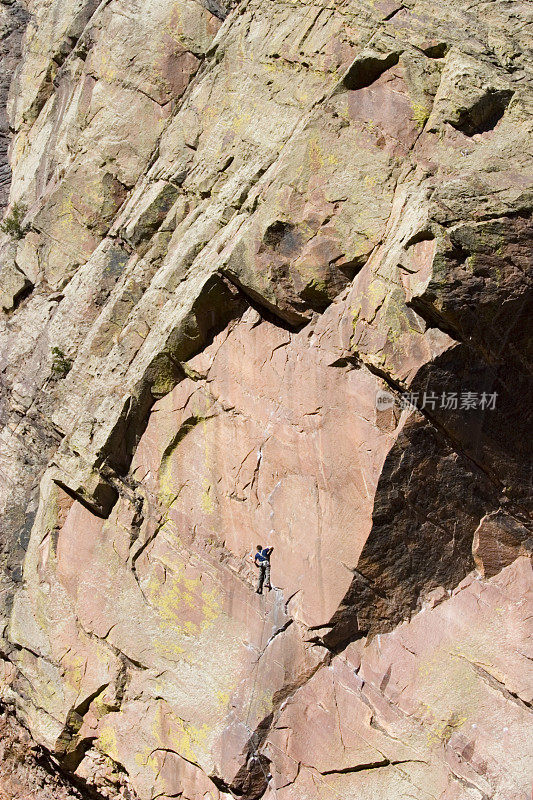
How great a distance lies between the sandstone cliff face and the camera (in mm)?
12297

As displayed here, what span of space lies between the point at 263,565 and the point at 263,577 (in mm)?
238

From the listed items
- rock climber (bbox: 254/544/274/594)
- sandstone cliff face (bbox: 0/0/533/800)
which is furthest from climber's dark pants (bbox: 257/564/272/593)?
sandstone cliff face (bbox: 0/0/533/800)

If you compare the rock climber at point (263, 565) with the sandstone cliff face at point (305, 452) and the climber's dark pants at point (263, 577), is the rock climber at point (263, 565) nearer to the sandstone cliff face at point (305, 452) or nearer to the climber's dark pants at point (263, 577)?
the climber's dark pants at point (263, 577)

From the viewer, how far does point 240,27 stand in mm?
16531

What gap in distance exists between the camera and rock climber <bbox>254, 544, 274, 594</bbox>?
535 inches

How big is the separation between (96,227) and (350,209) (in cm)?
801

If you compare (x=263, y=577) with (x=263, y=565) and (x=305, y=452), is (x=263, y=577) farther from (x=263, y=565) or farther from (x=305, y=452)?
(x=305, y=452)

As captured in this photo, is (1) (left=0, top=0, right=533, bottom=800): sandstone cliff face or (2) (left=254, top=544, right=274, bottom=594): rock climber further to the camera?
(2) (left=254, top=544, right=274, bottom=594): rock climber

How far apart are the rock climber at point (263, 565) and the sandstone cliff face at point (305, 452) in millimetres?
164

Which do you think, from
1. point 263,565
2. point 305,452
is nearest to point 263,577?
point 263,565

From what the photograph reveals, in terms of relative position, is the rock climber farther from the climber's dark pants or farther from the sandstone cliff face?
Result: the sandstone cliff face

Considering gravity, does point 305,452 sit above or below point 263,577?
above

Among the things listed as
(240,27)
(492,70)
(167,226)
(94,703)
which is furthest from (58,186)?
(94,703)

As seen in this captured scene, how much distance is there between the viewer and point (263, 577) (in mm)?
13656
